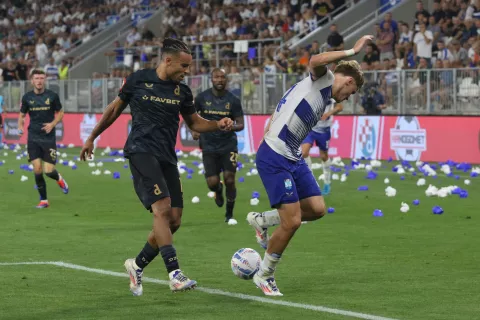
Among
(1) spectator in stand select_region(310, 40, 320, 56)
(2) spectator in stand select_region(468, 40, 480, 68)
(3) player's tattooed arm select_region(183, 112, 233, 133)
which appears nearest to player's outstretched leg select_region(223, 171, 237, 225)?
(3) player's tattooed arm select_region(183, 112, 233, 133)

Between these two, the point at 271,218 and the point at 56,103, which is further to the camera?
the point at 56,103

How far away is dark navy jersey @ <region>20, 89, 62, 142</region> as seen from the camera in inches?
742

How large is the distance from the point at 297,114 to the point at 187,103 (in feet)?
3.94

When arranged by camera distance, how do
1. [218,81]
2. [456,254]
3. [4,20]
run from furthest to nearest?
[4,20], [218,81], [456,254]

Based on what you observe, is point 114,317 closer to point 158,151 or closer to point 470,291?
point 158,151

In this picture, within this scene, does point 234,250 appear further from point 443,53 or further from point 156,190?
point 443,53

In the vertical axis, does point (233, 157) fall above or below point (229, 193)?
above

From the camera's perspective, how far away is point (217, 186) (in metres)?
16.5

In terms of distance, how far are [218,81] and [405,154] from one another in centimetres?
1238

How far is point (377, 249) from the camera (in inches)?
504

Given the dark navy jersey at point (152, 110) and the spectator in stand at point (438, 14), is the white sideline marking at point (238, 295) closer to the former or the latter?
the dark navy jersey at point (152, 110)

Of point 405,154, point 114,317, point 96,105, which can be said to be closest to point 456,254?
point 114,317

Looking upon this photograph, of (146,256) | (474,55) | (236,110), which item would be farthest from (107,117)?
(474,55)

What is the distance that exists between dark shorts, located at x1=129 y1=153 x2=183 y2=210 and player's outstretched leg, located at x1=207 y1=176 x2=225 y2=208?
6.01 metres
